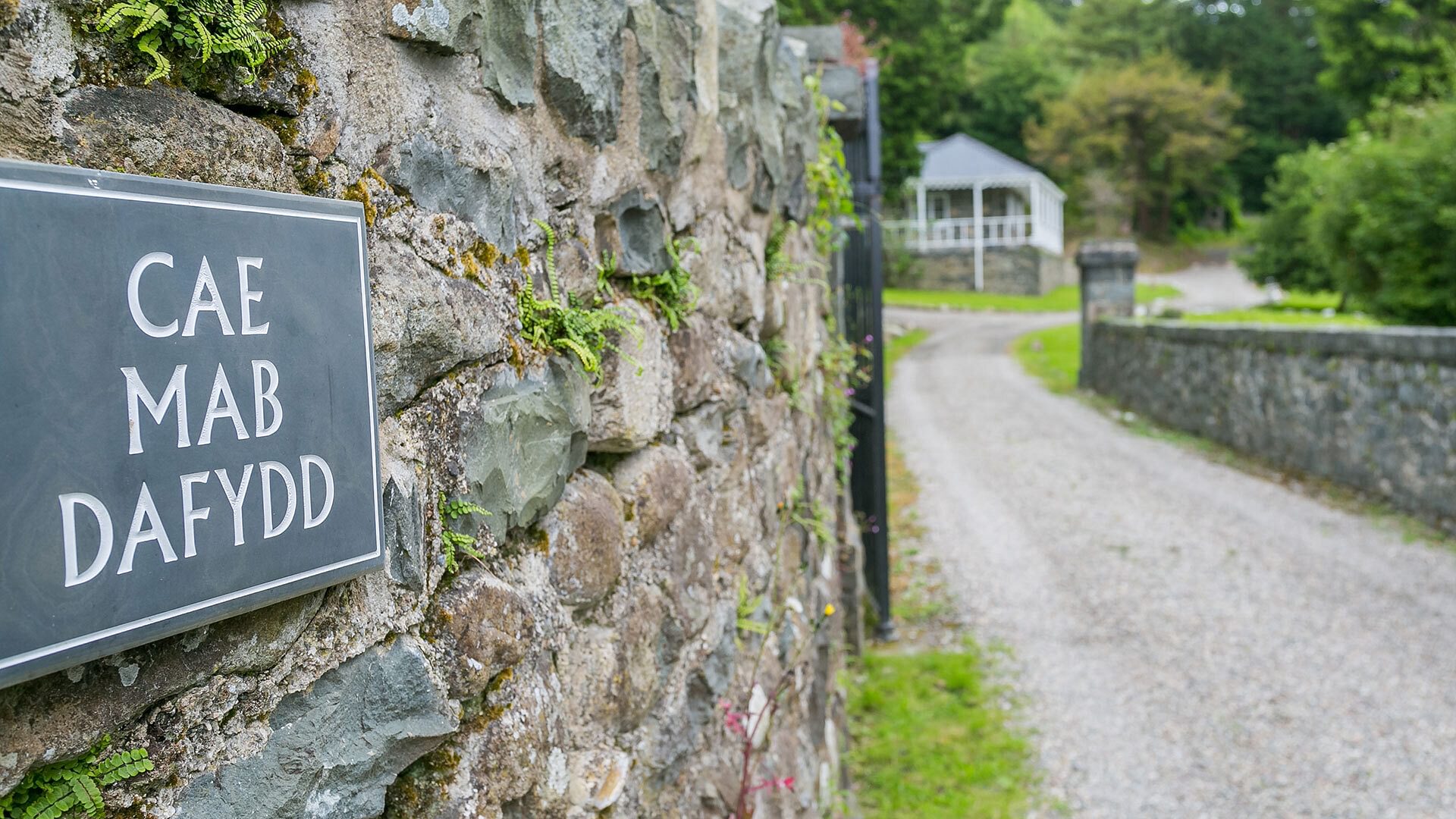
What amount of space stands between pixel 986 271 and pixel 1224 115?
13198 millimetres

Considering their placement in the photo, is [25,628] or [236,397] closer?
[25,628]

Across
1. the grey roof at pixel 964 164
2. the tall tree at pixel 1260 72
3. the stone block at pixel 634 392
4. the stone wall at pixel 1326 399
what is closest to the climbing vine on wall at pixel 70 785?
the stone block at pixel 634 392

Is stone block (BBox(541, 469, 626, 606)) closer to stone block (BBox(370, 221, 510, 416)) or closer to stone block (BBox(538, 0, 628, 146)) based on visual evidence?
stone block (BBox(370, 221, 510, 416))

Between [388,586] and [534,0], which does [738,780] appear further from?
[534,0]

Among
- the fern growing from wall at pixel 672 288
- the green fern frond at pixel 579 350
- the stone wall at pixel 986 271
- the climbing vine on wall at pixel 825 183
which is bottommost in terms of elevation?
the green fern frond at pixel 579 350

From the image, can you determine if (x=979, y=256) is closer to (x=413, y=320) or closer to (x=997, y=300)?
(x=997, y=300)

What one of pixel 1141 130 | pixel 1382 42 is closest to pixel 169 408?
pixel 1382 42

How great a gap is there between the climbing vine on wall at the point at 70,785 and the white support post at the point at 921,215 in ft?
117

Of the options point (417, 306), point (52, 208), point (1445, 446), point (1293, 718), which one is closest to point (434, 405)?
point (417, 306)

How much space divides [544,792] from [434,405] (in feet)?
1.75

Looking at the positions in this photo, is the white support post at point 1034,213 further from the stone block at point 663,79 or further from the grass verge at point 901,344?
the stone block at point 663,79

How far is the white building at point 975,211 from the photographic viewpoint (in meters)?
34.7

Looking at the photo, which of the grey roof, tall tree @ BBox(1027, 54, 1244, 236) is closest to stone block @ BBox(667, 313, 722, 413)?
the grey roof

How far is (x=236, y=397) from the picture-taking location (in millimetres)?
824
